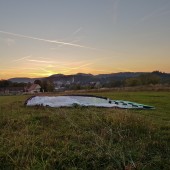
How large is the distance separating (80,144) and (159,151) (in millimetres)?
1294

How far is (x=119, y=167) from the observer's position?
12.1 ft

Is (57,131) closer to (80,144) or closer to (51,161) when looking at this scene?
(80,144)

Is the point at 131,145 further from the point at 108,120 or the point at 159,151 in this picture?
the point at 108,120

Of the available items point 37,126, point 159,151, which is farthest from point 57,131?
point 159,151

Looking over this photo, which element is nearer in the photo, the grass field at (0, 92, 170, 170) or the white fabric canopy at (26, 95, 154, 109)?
the grass field at (0, 92, 170, 170)

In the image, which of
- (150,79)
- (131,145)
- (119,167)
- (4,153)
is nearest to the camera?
(119,167)

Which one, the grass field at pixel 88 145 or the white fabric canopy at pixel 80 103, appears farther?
the white fabric canopy at pixel 80 103

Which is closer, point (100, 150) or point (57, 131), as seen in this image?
point (100, 150)

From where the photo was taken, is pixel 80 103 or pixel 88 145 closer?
pixel 88 145

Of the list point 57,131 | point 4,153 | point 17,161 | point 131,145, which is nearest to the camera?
point 17,161

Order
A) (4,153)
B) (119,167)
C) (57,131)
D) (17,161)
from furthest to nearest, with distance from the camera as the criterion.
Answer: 1. (57,131)
2. (4,153)
3. (17,161)
4. (119,167)

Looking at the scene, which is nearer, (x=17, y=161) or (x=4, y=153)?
(x=17, y=161)

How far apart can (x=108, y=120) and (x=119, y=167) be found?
260 centimetres

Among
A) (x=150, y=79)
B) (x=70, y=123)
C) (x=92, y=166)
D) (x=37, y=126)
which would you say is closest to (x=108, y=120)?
(x=70, y=123)
